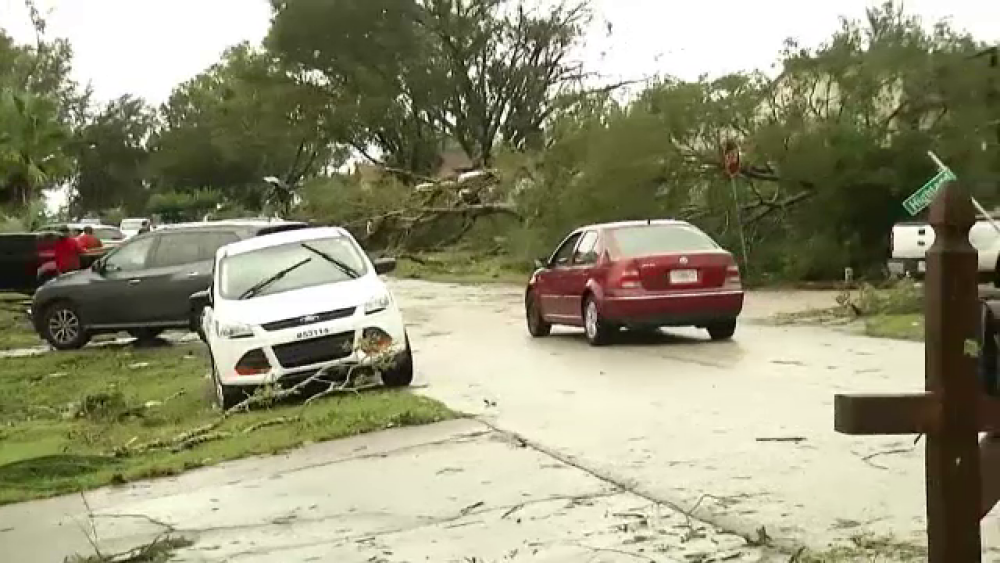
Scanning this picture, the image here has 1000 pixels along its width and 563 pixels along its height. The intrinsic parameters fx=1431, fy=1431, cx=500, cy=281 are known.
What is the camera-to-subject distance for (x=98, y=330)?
2172 cm

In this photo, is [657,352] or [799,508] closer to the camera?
[799,508]

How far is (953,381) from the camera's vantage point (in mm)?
4027

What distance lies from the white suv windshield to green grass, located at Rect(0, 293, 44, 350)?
1033 cm

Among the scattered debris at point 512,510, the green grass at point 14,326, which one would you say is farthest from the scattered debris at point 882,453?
the green grass at point 14,326

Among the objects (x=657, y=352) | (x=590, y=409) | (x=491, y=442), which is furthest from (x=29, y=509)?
(x=657, y=352)

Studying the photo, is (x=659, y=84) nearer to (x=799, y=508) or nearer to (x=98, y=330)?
(x=98, y=330)

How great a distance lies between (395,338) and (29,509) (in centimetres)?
477

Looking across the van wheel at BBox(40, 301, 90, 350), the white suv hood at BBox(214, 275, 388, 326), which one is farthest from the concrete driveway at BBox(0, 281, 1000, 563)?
the van wheel at BBox(40, 301, 90, 350)

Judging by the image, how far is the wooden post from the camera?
13.2 feet

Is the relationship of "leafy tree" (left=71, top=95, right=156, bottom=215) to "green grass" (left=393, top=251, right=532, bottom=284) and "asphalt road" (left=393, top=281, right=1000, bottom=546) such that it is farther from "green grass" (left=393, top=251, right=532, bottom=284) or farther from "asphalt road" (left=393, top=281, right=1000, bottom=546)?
"asphalt road" (left=393, top=281, right=1000, bottom=546)

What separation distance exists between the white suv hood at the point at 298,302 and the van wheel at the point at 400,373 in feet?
2.18

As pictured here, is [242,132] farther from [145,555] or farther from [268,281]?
[145,555]

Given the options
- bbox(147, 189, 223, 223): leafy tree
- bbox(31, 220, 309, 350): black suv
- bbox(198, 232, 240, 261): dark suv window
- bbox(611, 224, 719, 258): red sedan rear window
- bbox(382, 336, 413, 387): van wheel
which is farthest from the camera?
bbox(147, 189, 223, 223): leafy tree

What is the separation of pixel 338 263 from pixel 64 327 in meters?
8.67
